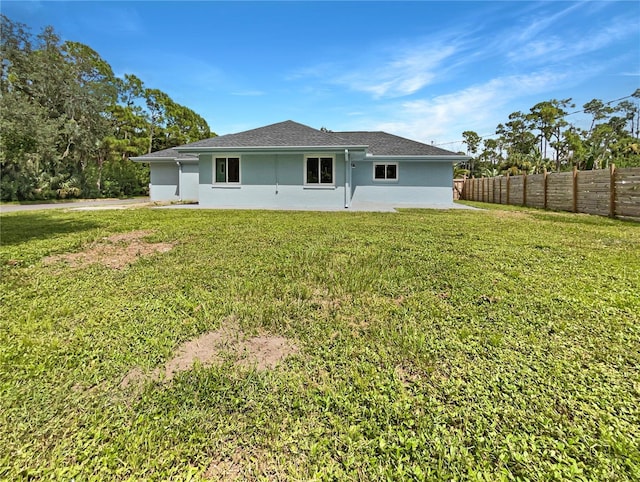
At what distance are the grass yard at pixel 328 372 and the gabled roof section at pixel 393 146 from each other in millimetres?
14574

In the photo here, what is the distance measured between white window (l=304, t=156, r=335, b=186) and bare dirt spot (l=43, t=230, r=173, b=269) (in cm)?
909

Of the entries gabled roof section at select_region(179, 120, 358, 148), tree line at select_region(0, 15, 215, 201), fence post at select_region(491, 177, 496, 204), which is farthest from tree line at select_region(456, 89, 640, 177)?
tree line at select_region(0, 15, 215, 201)

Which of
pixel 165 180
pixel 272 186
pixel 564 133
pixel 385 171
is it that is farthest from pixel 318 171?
pixel 564 133

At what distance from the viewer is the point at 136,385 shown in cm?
227

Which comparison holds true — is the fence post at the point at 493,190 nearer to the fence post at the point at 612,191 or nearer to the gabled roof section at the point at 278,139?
the fence post at the point at 612,191

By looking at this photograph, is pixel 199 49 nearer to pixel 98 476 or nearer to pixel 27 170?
pixel 27 170

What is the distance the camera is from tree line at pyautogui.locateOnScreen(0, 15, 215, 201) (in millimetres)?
19781

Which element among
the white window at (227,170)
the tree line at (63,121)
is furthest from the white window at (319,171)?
the tree line at (63,121)

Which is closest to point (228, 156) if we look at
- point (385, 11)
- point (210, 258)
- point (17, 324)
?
point (385, 11)

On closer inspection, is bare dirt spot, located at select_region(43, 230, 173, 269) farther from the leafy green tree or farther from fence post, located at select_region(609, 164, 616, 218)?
the leafy green tree

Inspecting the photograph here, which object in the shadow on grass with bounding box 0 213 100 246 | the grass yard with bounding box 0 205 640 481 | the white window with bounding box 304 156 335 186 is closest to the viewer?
the grass yard with bounding box 0 205 640 481

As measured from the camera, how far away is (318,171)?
15.1 metres

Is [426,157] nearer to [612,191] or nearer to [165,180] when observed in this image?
[612,191]

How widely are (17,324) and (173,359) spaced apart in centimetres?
187
